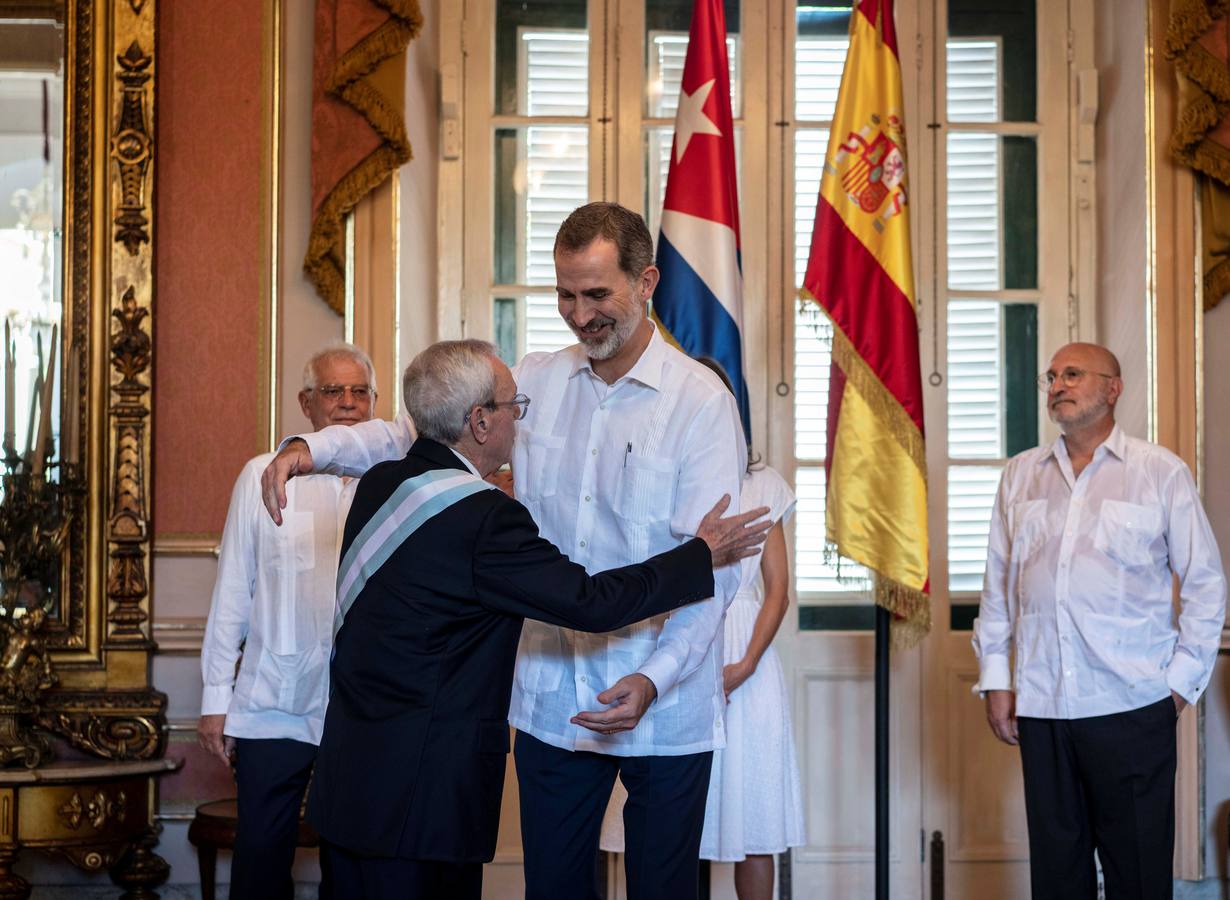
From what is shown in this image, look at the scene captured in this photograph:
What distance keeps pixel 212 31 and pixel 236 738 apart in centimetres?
249

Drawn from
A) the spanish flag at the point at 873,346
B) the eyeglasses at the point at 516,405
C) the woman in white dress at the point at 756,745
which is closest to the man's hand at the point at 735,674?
the woman in white dress at the point at 756,745

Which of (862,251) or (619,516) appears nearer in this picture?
(619,516)

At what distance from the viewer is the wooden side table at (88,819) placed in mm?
4176

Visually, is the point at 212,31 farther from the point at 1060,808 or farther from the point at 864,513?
the point at 1060,808

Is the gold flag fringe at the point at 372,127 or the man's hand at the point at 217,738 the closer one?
the man's hand at the point at 217,738

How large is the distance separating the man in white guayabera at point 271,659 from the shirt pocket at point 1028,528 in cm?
179

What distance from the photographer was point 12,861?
4141 mm

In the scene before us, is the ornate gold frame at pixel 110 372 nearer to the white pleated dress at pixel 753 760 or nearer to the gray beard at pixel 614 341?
the white pleated dress at pixel 753 760

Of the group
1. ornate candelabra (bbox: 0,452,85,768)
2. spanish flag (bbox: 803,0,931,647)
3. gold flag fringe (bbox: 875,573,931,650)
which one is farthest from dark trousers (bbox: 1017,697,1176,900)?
ornate candelabra (bbox: 0,452,85,768)

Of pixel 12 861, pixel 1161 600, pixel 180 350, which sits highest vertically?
pixel 180 350

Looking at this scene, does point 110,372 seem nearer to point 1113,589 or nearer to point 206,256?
point 206,256

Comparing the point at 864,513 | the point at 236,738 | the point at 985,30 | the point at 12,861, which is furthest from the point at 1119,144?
the point at 12,861

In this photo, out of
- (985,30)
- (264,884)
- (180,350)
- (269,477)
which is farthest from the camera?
(985,30)

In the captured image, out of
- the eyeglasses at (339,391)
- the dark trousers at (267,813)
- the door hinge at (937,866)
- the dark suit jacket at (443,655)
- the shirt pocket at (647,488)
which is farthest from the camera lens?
the door hinge at (937,866)
